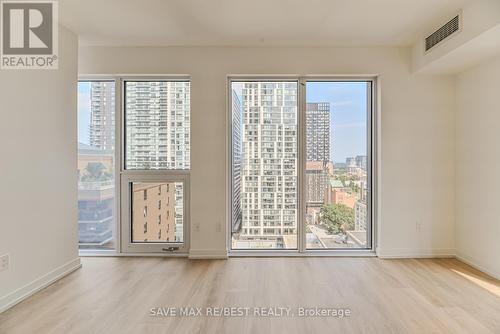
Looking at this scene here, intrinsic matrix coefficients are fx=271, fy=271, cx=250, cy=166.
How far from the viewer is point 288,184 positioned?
12.1ft

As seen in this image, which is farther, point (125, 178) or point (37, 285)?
point (125, 178)

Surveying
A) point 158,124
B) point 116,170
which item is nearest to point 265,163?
point 158,124

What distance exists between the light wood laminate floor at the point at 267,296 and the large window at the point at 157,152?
0.49 metres

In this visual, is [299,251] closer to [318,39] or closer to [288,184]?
[288,184]

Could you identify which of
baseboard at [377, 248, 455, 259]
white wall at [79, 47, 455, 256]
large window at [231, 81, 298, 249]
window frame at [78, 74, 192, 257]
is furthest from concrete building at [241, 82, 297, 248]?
baseboard at [377, 248, 455, 259]

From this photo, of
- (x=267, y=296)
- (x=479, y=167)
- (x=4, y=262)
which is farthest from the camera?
(x=479, y=167)

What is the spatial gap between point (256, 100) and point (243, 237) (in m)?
1.89

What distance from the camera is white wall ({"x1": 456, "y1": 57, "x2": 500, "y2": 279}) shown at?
293 centimetres

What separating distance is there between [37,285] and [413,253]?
4.25 metres

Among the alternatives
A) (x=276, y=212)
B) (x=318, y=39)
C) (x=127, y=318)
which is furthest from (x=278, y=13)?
(x=127, y=318)

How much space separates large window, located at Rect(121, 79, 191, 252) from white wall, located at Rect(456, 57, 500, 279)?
351cm

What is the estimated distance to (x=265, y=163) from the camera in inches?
146

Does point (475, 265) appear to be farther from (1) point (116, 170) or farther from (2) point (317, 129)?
(1) point (116, 170)

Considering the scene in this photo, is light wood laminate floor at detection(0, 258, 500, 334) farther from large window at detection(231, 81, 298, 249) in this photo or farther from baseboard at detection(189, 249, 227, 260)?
large window at detection(231, 81, 298, 249)
